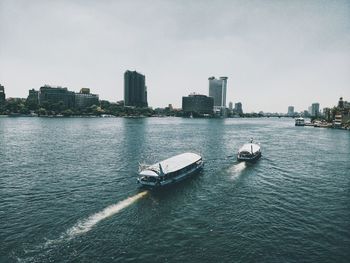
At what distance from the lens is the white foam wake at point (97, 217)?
39.6 m

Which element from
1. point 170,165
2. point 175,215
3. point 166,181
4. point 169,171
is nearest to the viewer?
point 175,215

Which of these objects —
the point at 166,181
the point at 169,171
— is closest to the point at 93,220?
the point at 166,181

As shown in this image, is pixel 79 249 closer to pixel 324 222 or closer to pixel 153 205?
pixel 153 205

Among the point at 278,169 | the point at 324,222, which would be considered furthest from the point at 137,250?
the point at 278,169

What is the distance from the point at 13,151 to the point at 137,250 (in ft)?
298

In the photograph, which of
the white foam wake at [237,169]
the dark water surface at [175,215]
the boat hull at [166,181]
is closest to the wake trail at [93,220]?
the dark water surface at [175,215]

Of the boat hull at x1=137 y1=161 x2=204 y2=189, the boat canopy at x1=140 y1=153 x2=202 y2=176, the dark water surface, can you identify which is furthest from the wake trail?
the boat canopy at x1=140 y1=153 x2=202 y2=176

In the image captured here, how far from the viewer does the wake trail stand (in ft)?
126

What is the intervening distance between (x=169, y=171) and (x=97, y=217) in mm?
22299

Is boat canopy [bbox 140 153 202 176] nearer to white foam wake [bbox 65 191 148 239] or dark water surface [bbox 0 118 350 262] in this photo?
dark water surface [bbox 0 118 350 262]

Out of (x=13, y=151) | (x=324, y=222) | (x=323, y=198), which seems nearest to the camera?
(x=324, y=222)

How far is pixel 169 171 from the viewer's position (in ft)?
205

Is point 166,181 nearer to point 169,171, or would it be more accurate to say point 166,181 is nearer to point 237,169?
point 169,171

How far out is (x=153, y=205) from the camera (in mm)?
51094
